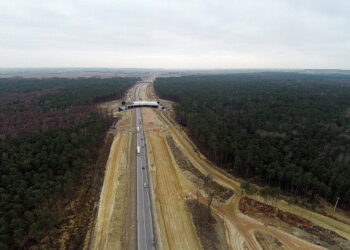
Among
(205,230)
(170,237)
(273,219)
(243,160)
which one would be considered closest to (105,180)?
(170,237)

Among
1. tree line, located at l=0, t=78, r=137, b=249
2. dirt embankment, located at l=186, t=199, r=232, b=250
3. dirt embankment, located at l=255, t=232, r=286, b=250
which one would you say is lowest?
dirt embankment, located at l=255, t=232, r=286, b=250

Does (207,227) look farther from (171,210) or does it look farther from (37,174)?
(37,174)

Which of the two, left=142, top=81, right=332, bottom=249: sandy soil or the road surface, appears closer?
the road surface

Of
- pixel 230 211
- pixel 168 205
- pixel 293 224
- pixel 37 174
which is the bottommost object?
pixel 293 224

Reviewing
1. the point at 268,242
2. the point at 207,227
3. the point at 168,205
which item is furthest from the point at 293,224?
the point at 168,205

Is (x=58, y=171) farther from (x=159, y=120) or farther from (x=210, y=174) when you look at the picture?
(x=159, y=120)

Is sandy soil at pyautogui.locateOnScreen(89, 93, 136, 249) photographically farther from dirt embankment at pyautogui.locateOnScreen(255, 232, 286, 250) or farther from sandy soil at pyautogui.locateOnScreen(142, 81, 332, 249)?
dirt embankment at pyautogui.locateOnScreen(255, 232, 286, 250)

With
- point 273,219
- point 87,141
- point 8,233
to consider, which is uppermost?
point 87,141

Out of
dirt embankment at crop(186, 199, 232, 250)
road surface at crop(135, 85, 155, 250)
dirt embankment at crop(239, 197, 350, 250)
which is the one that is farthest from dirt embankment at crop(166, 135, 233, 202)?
road surface at crop(135, 85, 155, 250)
